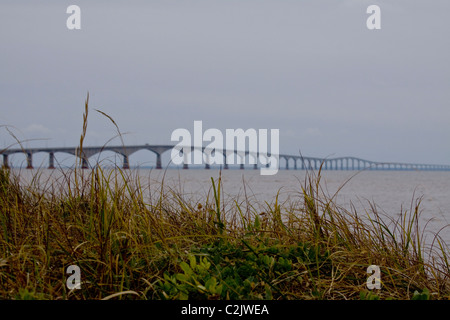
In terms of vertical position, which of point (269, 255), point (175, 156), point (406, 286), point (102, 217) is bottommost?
point (406, 286)

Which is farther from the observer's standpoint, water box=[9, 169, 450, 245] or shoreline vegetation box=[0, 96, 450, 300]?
water box=[9, 169, 450, 245]

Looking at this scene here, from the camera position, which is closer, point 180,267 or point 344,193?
point 180,267

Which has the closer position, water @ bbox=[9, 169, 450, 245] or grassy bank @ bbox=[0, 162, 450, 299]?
grassy bank @ bbox=[0, 162, 450, 299]

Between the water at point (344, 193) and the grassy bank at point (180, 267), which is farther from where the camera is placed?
the water at point (344, 193)

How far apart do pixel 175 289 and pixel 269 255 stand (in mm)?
968

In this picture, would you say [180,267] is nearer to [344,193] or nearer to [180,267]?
[180,267]

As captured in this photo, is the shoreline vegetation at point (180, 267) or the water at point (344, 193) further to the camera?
the water at point (344, 193)

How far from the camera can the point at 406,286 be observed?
3.95 metres

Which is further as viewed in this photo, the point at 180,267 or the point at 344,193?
the point at 344,193

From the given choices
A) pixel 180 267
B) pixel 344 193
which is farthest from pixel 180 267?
pixel 344 193
